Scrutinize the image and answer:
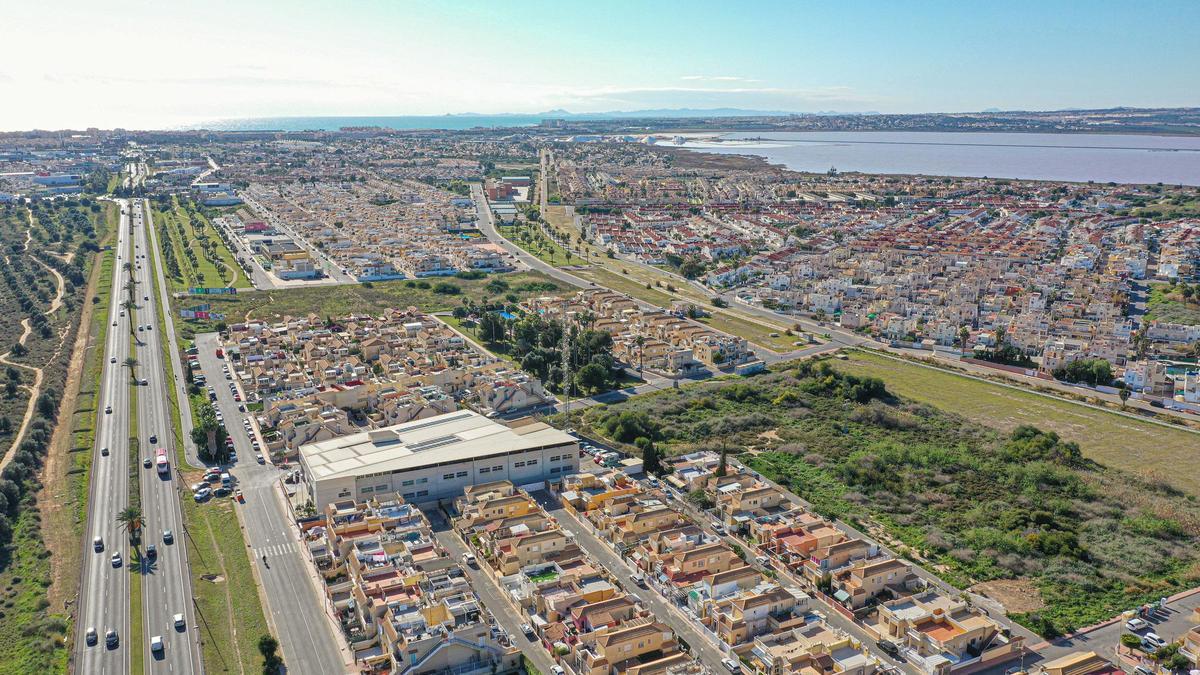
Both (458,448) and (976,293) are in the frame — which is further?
(976,293)

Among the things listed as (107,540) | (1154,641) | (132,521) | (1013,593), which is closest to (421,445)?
(132,521)

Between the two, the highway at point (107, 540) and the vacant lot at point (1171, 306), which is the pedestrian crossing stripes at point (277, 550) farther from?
the vacant lot at point (1171, 306)

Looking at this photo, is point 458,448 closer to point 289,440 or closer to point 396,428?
point 396,428

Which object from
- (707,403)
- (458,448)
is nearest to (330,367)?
(458,448)

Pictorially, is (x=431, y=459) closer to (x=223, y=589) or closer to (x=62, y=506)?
(x=223, y=589)

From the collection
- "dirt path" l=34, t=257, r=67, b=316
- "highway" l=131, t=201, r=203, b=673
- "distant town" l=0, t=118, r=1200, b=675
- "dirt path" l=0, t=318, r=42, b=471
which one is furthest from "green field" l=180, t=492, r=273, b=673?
"dirt path" l=34, t=257, r=67, b=316

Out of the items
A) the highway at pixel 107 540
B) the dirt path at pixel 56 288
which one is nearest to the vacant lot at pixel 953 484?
the highway at pixel 107 540

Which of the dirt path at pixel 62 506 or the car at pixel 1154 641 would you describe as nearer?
the car at pixel 1154 641
